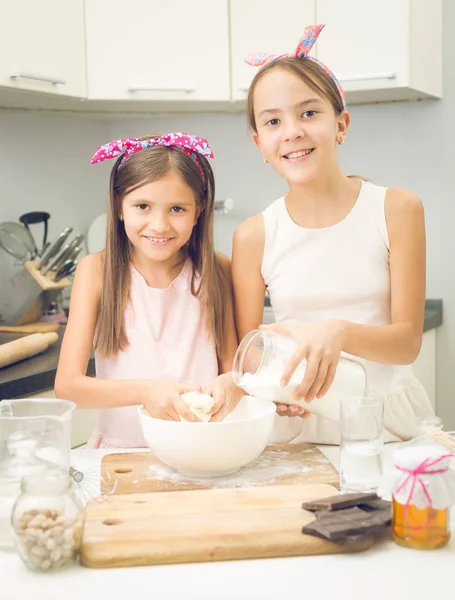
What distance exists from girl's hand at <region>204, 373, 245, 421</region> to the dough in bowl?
0.05 feet

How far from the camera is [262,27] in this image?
241cm

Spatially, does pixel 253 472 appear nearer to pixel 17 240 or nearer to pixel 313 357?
pixel 313 357

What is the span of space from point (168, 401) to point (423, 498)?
1.47ft

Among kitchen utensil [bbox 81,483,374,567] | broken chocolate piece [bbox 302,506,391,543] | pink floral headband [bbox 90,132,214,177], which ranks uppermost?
pink floral headband [bbox 90,132,214,177]

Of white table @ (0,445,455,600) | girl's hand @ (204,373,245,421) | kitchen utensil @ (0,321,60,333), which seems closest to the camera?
white table @ (0,445,455,600)

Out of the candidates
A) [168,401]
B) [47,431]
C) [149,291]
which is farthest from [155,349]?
[47,431]

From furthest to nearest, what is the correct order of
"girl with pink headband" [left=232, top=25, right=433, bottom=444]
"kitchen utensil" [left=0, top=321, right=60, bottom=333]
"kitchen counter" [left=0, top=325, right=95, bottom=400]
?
"kitchen utensil" [left=0, top=321, right=60, bottom=333]
"kitchen counter" [left=0, top=325, right=95, bottom=400]
"girl with pink headband" [left=232, top=25, right=433, bottom=444]

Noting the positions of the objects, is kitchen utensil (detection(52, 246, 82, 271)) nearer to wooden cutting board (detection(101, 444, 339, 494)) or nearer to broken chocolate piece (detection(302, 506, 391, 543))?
wooden cutting board (detection(101, 444, 339, 494))

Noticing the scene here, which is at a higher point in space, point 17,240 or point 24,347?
point 17,240

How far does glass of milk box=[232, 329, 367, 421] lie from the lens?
1173 mm

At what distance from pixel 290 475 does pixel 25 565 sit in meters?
0.42

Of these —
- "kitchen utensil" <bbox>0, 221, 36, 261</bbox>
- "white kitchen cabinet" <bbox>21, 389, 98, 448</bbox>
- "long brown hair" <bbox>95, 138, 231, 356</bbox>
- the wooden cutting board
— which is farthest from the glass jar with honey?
"kitchen utensil" <bbox>0, 221, 36, 261</bbox>

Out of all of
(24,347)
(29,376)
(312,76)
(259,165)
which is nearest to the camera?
(312,76)

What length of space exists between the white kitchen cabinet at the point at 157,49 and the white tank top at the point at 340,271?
3.26ft
